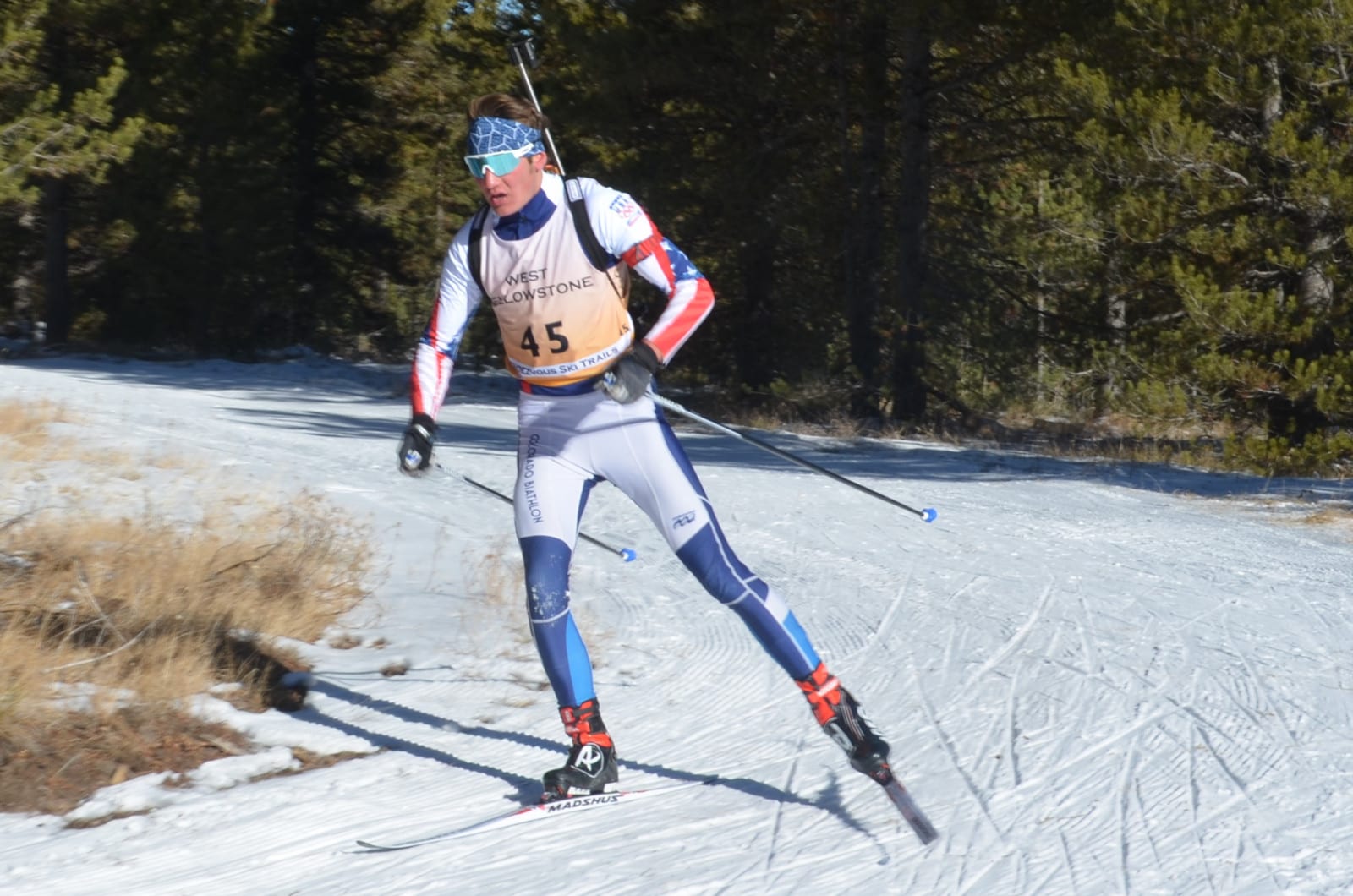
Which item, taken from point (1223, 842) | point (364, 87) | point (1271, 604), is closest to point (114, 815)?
point (1223, 842)

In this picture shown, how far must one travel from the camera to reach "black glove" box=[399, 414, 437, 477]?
4.61 m

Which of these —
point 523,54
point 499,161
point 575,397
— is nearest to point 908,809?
point 575,397

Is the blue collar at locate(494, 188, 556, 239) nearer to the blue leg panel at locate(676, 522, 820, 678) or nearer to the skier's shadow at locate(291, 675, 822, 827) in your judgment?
the blue leg panel at locate(676, 522, 820, 678)

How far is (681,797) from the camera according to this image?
4.61 m

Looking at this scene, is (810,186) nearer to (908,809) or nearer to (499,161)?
(499,161)

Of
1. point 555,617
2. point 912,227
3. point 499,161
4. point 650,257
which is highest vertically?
point 912,227

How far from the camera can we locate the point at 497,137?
4.40m

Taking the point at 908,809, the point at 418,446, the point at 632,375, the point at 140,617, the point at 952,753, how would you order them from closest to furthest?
the point at 908,809 → the point at 632,375 → the point at 418,446 → the point at 952,753 → the point at 140,617

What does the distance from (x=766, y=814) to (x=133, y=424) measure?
1045 centimetres

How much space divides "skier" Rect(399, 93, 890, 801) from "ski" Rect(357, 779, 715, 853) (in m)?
0.05

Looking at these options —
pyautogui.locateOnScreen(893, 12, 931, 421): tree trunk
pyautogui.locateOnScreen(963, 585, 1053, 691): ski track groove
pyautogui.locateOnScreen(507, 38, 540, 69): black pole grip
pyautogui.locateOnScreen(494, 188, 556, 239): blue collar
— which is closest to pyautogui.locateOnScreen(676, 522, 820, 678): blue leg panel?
pyautogui.locateOnScreen(494, 188, 556, 239): blue collar

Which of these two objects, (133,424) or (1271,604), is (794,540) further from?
(133,424)

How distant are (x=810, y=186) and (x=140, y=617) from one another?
16.5 metres

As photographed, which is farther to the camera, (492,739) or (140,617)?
(140,617)
